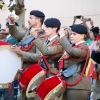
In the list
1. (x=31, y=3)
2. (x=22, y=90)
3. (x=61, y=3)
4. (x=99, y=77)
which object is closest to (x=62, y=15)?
(x=61, y=3)

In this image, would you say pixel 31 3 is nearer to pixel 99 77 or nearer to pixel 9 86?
pixel 9 86

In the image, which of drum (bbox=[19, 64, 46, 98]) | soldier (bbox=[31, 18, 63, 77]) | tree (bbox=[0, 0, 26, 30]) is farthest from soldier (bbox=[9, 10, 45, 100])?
tree (bbox=[0, 0, 26, 30])

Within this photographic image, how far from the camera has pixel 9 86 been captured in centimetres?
575

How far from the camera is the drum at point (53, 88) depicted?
16.5 ft

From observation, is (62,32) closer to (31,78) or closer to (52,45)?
(52,45)

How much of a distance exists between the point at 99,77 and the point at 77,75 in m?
0.52

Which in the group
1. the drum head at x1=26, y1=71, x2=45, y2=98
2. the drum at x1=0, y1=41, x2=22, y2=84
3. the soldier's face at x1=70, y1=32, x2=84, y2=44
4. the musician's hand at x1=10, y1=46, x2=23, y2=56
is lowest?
the drum head at x1=26, y1=71, x2=45, y2=98

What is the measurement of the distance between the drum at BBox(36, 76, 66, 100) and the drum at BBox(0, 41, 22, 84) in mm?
670

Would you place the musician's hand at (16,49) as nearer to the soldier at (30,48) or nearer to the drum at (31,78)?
the soldier at (30,48)

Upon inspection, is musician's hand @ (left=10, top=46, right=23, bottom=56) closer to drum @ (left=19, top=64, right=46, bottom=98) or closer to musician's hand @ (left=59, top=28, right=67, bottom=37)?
drum @ (left=19, top=64, right=46, bottom=98)

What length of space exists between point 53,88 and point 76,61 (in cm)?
48

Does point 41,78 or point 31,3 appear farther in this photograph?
point 31,3

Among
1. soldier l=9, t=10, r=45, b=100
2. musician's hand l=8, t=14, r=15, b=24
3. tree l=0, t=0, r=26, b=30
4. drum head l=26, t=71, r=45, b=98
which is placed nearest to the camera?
drum head l=26, t=71, r=45, b=98

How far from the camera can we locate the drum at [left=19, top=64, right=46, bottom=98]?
5.53 m
